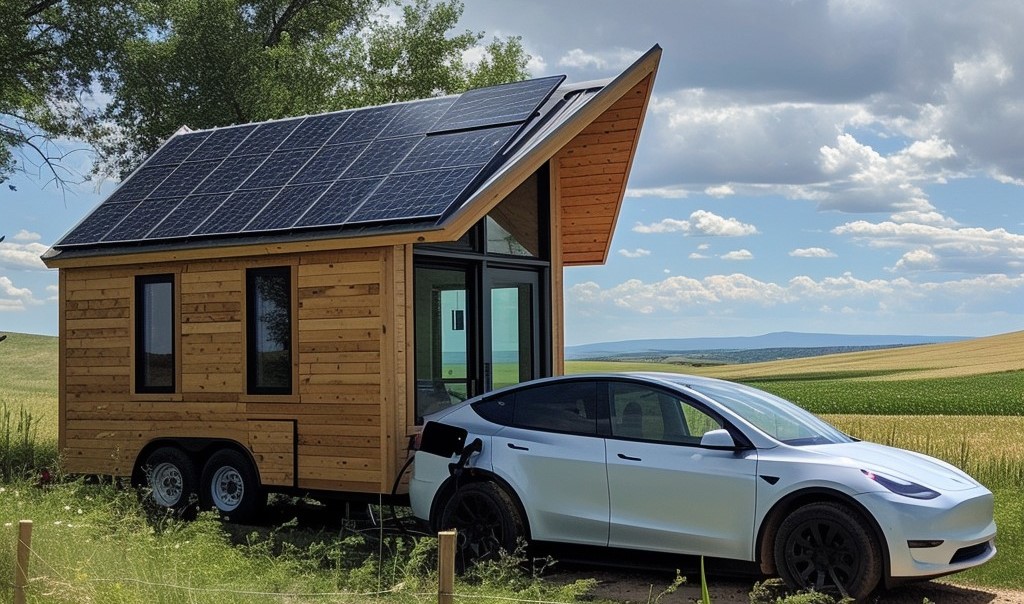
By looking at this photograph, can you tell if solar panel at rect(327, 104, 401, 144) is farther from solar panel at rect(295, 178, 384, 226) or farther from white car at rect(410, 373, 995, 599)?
white car at rect(410, 373, 995, 599)

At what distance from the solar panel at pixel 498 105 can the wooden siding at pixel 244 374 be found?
2556 mm

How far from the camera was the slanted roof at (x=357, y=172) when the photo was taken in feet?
40.8

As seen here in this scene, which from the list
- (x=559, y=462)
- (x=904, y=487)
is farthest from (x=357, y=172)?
(x=904, y=487)

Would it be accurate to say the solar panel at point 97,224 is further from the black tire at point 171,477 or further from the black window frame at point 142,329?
the black tire at point 171,477

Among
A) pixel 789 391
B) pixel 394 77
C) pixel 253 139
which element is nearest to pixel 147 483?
pixel 253 139

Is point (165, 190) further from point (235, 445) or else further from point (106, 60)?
point (106, 60)

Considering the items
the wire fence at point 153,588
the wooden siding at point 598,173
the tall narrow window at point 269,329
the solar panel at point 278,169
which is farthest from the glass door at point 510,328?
the wire fence at point 153,588

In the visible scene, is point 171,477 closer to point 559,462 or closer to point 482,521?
point 482,521

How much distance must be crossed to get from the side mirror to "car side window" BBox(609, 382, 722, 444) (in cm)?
28

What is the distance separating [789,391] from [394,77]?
19.2m

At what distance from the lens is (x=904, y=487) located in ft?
27.3

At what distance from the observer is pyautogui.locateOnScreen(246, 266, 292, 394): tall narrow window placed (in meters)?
13.2

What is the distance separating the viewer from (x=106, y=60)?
1125 inches

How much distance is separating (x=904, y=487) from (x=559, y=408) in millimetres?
2958
